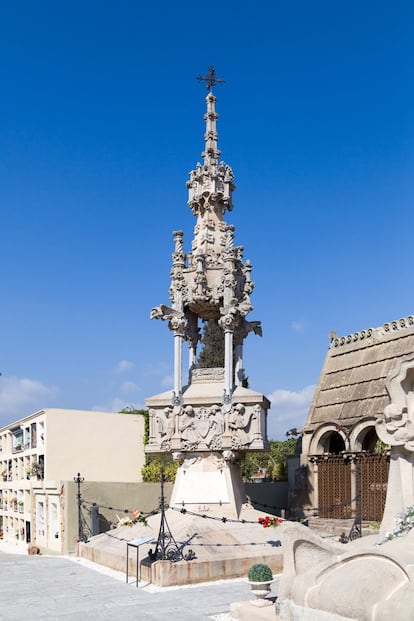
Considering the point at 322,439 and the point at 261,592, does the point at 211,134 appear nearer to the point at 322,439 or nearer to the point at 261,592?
the point at 322,439

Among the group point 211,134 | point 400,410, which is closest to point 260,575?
point 400,410

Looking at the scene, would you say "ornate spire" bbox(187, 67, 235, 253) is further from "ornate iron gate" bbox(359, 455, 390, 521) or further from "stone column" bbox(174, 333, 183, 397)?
"ornate iron gate" bbox(359, 455, 390, 521)

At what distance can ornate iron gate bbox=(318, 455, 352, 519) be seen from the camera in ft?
79.6

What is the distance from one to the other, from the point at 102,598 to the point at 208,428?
20.0 ft

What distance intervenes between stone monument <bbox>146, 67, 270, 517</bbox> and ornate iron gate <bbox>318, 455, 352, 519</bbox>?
7.39m

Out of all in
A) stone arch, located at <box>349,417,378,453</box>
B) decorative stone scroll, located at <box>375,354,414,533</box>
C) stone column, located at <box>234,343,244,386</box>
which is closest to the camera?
decorative stone scroll, located at <box>375,354,414,533</box>

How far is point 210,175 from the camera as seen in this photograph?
20.0 m

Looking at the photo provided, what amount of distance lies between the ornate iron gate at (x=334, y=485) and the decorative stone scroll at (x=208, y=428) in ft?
25.6

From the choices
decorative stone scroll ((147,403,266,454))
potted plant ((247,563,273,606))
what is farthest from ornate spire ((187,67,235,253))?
potted plant ((247,563,273,606))

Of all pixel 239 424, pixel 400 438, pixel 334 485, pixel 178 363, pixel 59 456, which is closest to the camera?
pixel 400 438

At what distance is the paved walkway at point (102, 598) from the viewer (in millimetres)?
11359

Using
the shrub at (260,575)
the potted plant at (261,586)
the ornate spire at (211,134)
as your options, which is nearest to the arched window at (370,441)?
the ornate spire at (211,134)

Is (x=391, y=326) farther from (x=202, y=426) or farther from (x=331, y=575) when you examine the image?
(x=331, y=575)

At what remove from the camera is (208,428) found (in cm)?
1803
